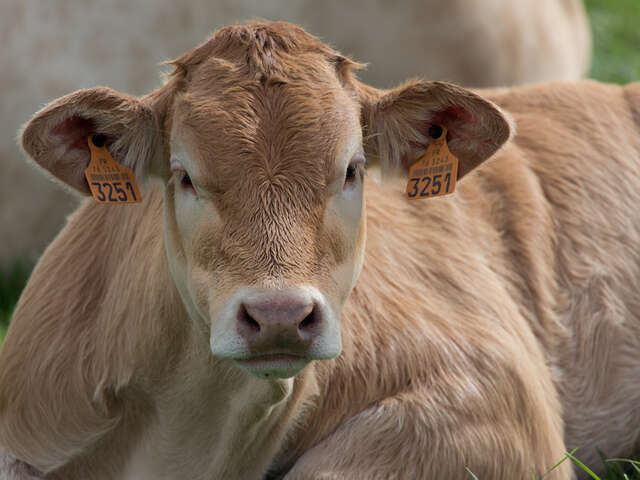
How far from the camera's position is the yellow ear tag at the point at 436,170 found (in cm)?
370

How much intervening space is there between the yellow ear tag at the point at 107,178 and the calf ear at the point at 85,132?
0.07ft

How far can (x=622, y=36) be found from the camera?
10961 mm

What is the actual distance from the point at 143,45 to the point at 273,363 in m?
4.52

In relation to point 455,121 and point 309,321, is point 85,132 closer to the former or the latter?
point 309,321

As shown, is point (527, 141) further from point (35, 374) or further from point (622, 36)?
point (622, 36)

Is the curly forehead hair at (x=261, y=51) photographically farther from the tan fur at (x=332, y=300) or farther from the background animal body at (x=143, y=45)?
the background animal body at (x=143, y=45)

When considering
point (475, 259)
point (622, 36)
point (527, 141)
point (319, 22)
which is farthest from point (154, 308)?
point (622, 36)

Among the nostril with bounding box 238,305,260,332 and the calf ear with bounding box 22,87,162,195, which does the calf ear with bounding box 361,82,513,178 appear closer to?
the calf ear with bounding box 22,87,162,195

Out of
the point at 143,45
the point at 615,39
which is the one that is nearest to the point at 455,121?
the point at 143,45

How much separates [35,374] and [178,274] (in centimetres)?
85

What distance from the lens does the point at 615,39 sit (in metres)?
10.9

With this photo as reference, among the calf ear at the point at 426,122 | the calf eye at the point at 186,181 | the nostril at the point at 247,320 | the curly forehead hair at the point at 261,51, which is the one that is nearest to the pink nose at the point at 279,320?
the nostril at the point at 247,320

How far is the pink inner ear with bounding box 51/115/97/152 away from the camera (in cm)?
340

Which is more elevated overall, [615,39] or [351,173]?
[351,173]
